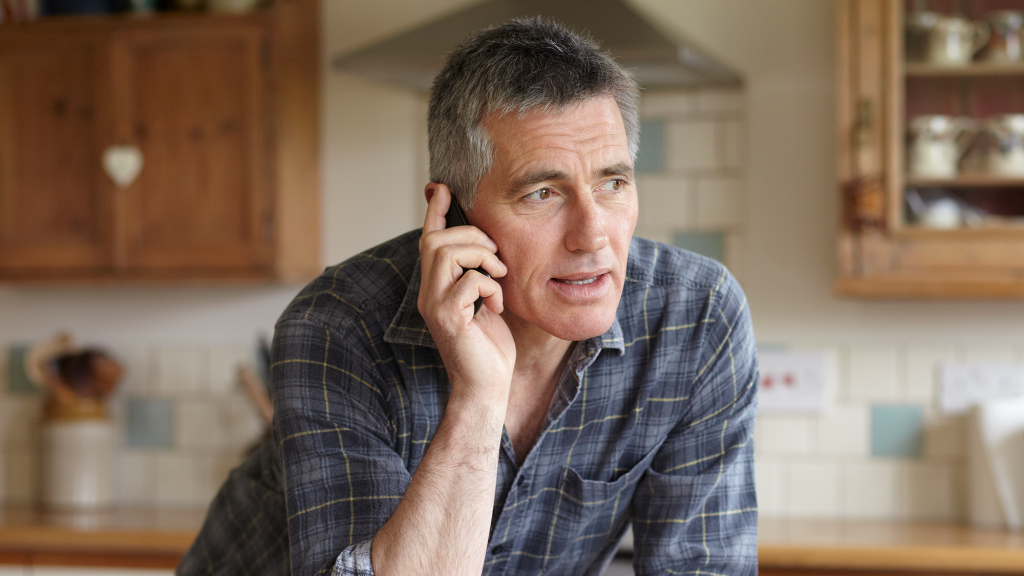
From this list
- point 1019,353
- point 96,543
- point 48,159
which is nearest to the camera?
point 96,543

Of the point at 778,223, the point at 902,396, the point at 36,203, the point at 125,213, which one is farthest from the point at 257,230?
the point at 902,396

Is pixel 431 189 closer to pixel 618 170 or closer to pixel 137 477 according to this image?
pixel 618 170

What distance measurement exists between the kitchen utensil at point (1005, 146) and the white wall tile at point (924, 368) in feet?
1.75

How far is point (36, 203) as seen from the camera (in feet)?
8.34

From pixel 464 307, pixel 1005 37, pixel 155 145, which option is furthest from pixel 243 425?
pixel 1005 37

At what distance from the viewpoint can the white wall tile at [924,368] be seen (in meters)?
2.47

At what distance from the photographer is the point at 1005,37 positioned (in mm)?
2166

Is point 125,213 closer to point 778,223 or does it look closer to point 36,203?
point 36,203

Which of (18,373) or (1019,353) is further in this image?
(18,373)

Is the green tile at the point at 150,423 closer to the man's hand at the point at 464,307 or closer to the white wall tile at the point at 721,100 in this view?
the white wall tile at the point at 721,100

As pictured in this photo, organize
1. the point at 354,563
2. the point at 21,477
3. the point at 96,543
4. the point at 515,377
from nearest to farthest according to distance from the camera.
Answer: the point at 354,563, the point at 515,377, the point at 96,543, the point at 21,477

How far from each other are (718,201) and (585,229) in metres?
1.54

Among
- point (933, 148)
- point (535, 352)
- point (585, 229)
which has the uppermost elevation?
point (933, 148)

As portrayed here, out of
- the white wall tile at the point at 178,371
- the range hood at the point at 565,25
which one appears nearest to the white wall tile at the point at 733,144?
the range hood at the point at 565,25
